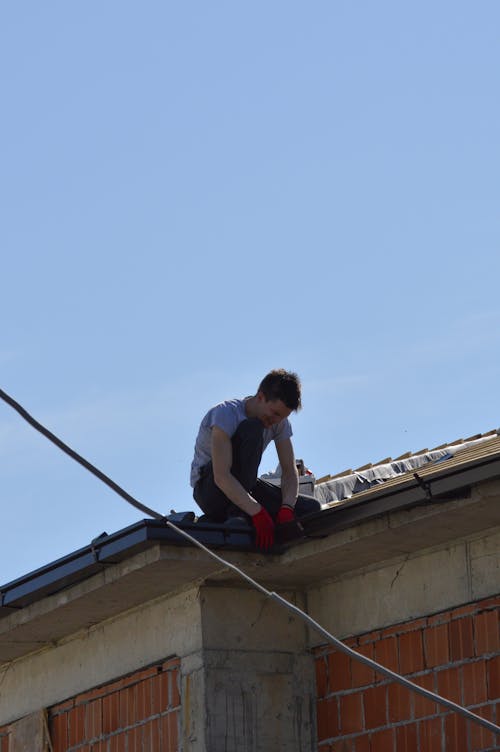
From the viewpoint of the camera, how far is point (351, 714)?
8.72m

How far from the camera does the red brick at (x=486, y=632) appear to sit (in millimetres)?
7910

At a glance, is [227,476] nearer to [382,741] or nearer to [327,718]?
[327,718]

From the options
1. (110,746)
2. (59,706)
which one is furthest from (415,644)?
(59,706)

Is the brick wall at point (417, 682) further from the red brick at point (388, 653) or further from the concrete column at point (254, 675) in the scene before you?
the concrete column at point (254, 675)

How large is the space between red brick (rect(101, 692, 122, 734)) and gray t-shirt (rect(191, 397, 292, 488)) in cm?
158

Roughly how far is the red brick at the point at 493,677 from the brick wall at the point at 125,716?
6.64 feet

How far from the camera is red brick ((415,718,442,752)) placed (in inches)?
319

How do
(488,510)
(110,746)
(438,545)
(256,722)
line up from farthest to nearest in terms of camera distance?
(110,746) → (256,722) → (438,545) → (488,510)

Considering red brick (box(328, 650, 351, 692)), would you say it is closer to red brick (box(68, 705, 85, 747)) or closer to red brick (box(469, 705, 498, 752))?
red brick (box(469, 705, 498, 752))

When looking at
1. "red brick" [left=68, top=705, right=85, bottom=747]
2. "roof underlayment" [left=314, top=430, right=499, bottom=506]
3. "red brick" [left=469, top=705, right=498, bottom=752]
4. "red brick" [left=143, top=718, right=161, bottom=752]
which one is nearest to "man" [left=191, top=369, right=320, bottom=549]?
"roof underlayment" [left=314, top=430, right=499, bottom=506]

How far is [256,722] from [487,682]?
159 cm

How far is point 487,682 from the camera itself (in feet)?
25.8

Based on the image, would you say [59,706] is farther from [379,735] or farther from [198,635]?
[379,735]

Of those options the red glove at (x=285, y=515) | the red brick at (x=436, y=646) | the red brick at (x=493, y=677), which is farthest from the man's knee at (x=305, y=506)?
the red brick at (x=493, y=677)
